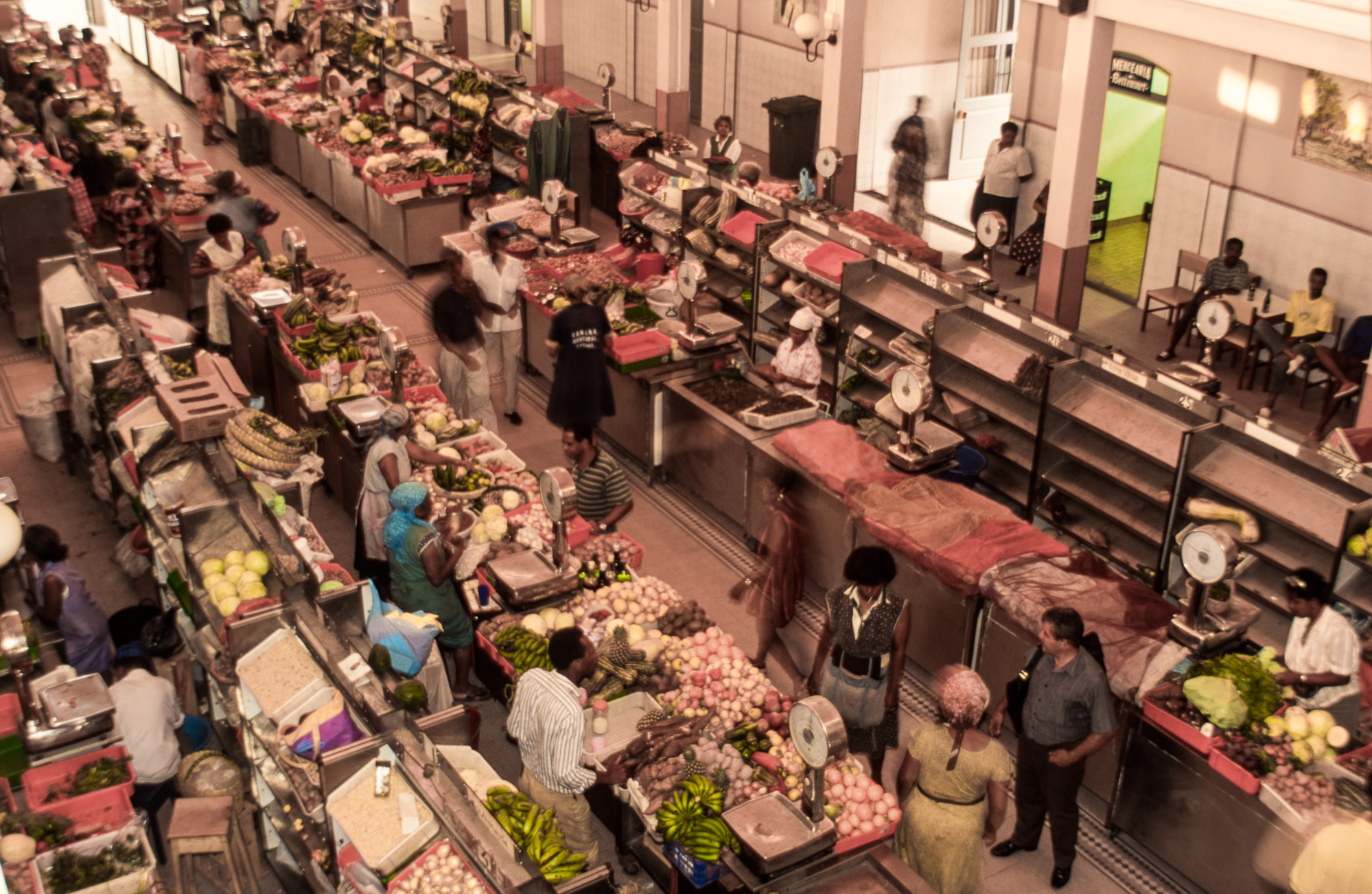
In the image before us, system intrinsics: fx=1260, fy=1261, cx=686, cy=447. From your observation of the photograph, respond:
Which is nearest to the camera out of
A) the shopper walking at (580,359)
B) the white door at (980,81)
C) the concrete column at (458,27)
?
the shopper walking at (580,359)

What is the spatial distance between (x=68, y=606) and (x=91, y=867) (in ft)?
6.58

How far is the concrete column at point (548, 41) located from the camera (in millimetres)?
18516

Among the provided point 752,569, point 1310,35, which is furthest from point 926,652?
point 1310,35

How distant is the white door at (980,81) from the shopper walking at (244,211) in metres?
9.44

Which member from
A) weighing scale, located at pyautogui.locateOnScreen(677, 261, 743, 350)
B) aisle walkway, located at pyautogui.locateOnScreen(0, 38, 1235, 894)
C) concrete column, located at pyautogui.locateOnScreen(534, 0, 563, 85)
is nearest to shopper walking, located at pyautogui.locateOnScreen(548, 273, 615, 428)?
weighing scale, located at pyautogui.locateOnScreen(677, 261, 743, 350)

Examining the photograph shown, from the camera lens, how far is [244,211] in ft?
39.2

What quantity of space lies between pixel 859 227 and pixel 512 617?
17.3 ft

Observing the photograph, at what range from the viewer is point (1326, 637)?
20.7 feet

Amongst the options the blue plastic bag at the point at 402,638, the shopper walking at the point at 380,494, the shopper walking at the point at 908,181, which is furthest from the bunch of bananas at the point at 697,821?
the shopper walking at the point at 908,181

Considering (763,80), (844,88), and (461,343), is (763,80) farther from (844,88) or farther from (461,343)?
(461,343)

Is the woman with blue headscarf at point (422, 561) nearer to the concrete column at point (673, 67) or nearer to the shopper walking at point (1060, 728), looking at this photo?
the shopper walking at point (1060, 728)

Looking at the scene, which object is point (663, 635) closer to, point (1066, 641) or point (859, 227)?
point (1066, 641)

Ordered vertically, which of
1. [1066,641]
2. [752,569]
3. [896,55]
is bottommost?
Answer: [752,569]

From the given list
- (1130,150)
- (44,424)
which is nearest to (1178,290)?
(1130,150)
